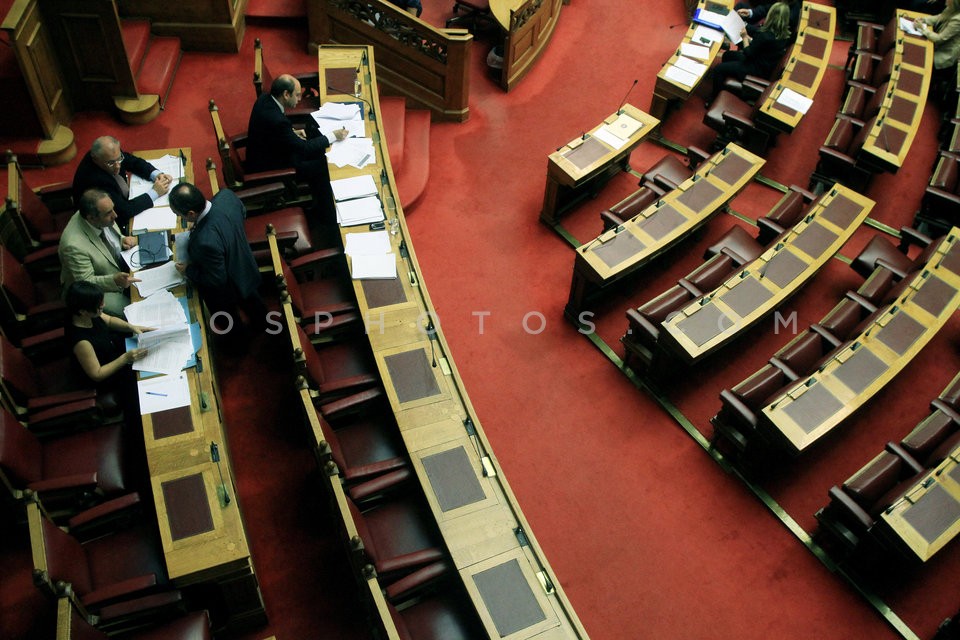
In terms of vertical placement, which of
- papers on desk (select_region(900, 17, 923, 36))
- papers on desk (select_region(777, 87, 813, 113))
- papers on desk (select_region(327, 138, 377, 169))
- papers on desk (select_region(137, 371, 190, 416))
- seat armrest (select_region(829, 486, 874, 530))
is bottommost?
seat armrest (select_region(829, 486, 874, 530))

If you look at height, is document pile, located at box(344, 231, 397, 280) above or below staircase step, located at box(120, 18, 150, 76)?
below

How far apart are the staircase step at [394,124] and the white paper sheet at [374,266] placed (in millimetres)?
1797

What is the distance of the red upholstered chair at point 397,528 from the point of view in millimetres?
3516

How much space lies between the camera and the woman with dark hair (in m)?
3.66

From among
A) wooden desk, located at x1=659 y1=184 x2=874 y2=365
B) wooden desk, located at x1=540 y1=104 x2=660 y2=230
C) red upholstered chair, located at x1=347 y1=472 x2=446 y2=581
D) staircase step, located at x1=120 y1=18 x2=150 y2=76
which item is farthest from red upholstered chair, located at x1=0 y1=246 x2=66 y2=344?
wooden desk, located at x1=659 y1=184 x2=874 y2=365

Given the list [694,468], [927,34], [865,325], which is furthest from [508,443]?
[927,34]

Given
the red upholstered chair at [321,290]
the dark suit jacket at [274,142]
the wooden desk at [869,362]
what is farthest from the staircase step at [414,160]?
the wooden desk at [869,362]

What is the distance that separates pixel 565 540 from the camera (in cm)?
444

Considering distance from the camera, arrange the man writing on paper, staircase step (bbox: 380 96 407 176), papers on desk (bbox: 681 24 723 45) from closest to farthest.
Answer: the man writing on paper → staircase step (bbox: 380 96 407 176) → papers on desk (bbox: 681 24 723 45)

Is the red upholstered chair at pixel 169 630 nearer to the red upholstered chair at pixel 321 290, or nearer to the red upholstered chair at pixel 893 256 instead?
the red upholstered chair at pixel 321 290

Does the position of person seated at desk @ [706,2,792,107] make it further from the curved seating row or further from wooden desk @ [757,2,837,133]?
the curved seating row

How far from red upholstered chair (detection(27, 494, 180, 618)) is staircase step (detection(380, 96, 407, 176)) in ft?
11.5

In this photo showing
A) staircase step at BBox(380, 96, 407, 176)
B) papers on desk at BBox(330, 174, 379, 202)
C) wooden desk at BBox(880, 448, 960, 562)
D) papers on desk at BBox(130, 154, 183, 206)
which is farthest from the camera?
staircase step at BBox(380, 96, 407, 176)

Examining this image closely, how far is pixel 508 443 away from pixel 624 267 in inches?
56.3
